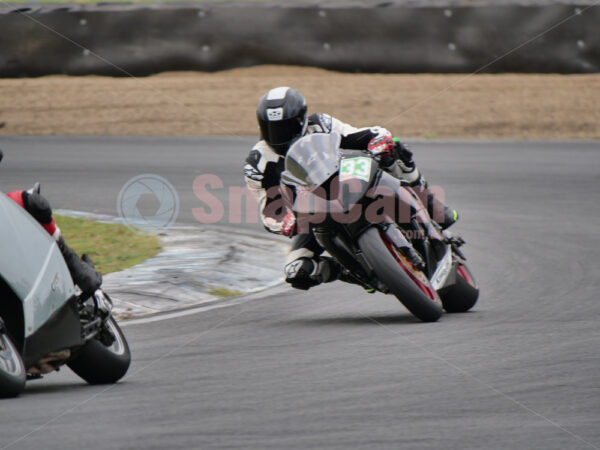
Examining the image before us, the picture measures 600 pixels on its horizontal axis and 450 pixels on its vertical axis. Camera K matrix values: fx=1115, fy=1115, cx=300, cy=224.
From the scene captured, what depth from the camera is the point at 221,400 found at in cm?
508

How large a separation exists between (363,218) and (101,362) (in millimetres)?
2070

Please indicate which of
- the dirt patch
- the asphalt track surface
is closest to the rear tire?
the asphalt track surface

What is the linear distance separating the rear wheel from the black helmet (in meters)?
1.46

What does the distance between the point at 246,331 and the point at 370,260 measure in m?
0.94

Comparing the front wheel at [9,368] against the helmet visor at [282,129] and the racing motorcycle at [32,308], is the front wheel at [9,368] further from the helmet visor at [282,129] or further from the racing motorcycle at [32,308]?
the helmet visor at [282,129]

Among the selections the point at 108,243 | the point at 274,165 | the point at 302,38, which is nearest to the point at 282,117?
the point at 274,165

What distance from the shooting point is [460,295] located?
7.54 m

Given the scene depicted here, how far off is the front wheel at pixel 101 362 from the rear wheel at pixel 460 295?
8.52ft

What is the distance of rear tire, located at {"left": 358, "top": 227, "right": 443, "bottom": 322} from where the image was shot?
264 inches

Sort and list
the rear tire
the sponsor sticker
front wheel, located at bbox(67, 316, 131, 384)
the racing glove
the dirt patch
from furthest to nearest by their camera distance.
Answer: the dirt patch, the sponsor sticker, the racing glove, the rear tire, front wheel, located at bbox(67, 316, 131, 384)

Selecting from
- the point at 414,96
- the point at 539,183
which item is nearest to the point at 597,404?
the point at 539,183

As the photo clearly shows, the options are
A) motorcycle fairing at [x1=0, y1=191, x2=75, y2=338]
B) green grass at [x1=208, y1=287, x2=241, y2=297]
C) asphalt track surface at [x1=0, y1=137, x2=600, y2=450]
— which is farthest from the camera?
green grass at [x1=208, y1=287, x2=241, y2=297]

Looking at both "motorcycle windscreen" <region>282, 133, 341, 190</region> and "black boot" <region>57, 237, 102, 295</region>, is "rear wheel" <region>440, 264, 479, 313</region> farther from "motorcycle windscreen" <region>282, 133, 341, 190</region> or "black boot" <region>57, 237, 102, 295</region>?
"black boot" <region>57, 237, 102, 295</region>

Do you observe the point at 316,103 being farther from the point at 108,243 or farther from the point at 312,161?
the point at 312,161
